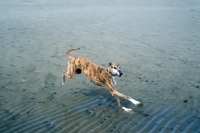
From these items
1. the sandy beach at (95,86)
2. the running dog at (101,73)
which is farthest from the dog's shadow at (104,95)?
the running dog at (101,73)

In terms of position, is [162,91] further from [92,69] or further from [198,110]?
[92,69]

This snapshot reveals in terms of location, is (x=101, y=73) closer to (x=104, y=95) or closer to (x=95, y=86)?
(x=104, y=95)

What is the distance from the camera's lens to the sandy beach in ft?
16.3

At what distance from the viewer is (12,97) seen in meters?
5.92

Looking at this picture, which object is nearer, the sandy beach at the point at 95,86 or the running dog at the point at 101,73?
the sandy beach at the point at 95,86

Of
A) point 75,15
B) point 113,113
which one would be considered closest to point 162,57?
point 113,113

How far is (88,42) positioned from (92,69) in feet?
17.4

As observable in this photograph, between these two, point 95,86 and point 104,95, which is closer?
point 104,95

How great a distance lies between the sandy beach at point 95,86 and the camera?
4.96 meters

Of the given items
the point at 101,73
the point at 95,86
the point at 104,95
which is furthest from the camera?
the point at 95,86

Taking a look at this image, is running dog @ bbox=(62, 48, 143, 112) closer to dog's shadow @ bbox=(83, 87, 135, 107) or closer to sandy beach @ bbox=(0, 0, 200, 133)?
dog's shadow @ bbox=(83, 87, 135, 107)

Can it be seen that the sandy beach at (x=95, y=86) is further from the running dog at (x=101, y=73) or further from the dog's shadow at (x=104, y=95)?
the running dog at (x=101, y=73)

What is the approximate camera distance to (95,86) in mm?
6926

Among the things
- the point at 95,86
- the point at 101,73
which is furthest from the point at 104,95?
the point at 101,73
